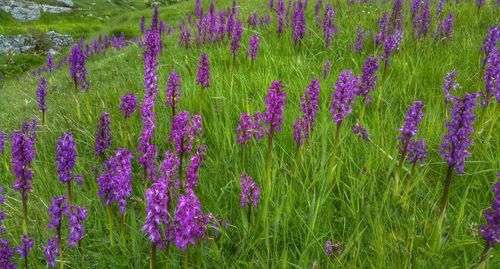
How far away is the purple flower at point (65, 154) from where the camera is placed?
8.38 ft

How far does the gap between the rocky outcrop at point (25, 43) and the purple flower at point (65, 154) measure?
48.8 m

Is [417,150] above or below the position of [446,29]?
below

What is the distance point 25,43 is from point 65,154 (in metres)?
56.5

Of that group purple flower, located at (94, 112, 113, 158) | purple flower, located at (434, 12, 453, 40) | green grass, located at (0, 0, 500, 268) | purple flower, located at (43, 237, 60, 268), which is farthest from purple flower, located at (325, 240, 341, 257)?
purple flower, located at (434, 12, 453, 40)

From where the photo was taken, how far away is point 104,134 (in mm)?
3668

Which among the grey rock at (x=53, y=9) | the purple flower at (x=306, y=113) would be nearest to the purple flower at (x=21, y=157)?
the purple flower at (x=306, y=113)

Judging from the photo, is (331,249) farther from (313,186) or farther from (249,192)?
(313,186)

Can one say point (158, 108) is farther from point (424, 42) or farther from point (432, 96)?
point (424, 42)

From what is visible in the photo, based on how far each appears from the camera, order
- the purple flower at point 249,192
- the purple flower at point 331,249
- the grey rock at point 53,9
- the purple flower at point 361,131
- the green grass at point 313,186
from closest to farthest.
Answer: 1. the purple flower at point 331,249
2. the green grass at point 313,186
3. the purple flower at point 249,192
4. the purple flower at point 361,131
5. the grey rock at point 53,9

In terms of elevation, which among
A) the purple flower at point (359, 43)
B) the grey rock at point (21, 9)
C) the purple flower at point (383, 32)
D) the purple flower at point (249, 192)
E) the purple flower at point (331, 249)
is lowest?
the grey rock at point (21, 9)

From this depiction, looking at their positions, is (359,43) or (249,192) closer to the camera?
(249,192)

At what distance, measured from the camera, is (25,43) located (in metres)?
51.5

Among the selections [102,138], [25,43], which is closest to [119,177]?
[102,138]

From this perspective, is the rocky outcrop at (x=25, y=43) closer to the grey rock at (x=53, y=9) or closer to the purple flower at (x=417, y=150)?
the grey rock at (x=53, y=9)
